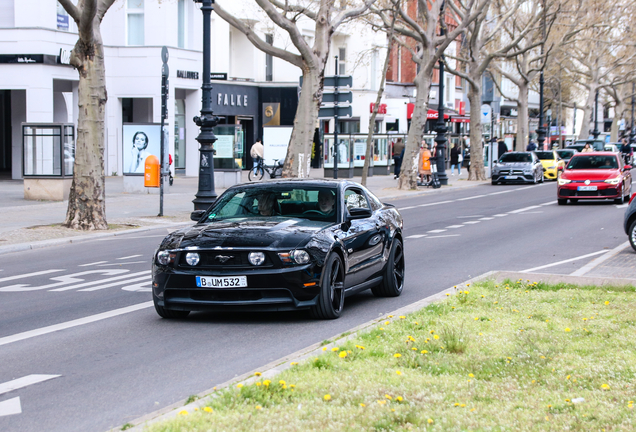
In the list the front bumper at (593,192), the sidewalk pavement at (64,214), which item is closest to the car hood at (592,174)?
the front bumper at (593,192)

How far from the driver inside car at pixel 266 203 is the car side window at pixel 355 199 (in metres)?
0.79

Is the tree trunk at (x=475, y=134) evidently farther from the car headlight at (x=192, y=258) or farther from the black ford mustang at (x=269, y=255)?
the car headlight at (x=192, y=258)

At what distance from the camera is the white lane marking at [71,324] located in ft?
26.9

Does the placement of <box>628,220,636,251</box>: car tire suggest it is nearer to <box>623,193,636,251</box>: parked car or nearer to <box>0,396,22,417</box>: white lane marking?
<box>623,193,636,251</box>: parked car

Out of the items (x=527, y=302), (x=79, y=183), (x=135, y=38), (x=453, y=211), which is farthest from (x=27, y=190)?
(x=527, y=302)

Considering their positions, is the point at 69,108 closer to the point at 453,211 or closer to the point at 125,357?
the point at 453,211

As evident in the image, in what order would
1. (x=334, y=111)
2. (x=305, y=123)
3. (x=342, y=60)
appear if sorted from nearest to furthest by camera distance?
(x=305, y=123) → (x=334, y=111) → (x=342, y=60)

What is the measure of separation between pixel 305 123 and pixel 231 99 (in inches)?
846

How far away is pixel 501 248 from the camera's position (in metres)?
16.0

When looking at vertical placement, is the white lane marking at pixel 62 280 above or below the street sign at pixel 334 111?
below

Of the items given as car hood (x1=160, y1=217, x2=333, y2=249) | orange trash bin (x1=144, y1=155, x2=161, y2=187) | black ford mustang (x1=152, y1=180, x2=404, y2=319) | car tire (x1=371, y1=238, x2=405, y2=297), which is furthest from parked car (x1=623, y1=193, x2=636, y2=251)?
orange trash bin (x1=144, y1=155, x2=161, y2=187)

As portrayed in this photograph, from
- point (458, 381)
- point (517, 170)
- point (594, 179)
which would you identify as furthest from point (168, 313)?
point (517, 170)

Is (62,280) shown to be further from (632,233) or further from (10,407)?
(632,233)

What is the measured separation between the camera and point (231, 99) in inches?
1891
